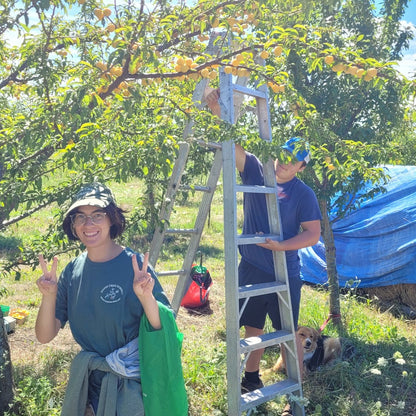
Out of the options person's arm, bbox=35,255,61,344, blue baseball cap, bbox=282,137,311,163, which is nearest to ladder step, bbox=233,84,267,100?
blue baseball cap, bbox=282,137,311,163

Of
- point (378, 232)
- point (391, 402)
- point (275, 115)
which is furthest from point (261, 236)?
point (378, 232)

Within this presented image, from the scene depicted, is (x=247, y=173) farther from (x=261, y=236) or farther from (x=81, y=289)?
(x=81, y=289)

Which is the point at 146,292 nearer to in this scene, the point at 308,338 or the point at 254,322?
the point at 254,322

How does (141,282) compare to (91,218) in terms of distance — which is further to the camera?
(91,218)

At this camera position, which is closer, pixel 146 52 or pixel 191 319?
pixel 146 52

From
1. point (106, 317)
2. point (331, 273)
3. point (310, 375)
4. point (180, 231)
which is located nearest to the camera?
point (106, 317)

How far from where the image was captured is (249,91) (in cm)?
348

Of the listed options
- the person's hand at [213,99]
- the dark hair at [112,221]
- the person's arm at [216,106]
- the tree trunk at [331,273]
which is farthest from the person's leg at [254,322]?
the tree trunk at [331,273]

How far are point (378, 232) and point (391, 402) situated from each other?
3.34 m

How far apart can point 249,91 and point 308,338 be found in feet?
7.45

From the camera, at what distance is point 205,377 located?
396 cm

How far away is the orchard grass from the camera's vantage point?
12.1 ft

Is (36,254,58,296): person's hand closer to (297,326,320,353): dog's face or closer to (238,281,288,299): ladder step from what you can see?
(238,281,288,299): ladder step

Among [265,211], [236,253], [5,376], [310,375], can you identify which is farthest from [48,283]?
[310,375]
